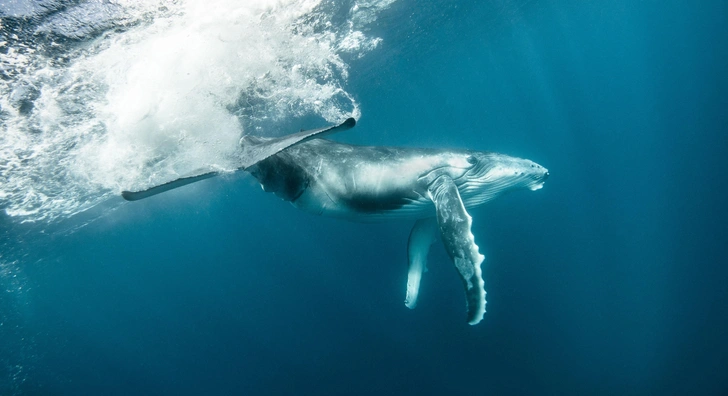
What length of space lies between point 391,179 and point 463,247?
154 centimetres

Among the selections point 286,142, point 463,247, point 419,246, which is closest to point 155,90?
point 286,142

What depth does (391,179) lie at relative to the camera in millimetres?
5320

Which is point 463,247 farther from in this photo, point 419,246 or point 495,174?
point 419,246

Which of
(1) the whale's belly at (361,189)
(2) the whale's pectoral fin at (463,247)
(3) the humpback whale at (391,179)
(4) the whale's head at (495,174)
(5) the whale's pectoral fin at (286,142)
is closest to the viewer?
(5) the whale's pectoral fin at (286,142)

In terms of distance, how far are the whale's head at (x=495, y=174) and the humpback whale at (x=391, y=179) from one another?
0.6 inches

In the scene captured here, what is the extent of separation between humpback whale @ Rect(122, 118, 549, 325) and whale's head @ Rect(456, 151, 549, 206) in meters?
0.02

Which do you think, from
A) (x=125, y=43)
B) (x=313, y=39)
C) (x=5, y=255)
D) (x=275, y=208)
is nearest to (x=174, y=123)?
(x=125, y=43)

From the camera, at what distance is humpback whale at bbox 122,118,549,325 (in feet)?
15.2

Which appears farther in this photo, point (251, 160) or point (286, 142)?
point (251, 160)

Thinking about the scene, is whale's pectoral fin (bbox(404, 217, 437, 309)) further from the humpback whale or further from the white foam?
the white foam

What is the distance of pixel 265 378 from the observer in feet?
98.6

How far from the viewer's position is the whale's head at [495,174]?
5832mm

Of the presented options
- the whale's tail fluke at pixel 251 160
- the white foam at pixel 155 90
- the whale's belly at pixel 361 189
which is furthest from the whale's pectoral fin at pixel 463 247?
the white foam at pixel 155 90

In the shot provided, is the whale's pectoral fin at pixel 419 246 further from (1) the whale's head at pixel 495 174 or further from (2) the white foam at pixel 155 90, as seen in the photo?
(2) the white foam at pixel 155 90
